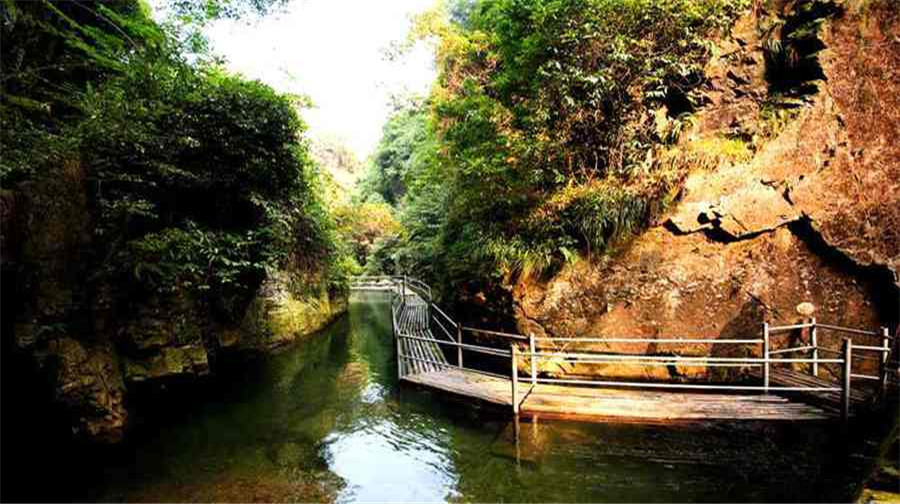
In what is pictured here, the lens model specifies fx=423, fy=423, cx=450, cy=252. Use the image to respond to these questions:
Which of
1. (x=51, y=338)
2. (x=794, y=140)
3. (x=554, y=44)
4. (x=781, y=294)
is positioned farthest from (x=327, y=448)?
(x=794, y=140)

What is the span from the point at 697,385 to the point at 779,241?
3443mm

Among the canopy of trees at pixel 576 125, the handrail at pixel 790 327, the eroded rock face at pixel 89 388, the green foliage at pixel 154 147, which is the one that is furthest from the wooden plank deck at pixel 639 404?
the green foliage at pixel 154 147

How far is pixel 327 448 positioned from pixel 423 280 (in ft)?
52.9

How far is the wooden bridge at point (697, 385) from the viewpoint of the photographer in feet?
21.6

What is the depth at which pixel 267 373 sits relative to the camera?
1148 centimetres

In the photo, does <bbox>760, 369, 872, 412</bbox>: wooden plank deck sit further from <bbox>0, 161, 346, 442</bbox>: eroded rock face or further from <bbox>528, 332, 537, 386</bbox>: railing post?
<bbox>0, 161, 346, 442</bbox>: eroded rock face

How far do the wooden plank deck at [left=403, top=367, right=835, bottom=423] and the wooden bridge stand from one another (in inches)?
0.6

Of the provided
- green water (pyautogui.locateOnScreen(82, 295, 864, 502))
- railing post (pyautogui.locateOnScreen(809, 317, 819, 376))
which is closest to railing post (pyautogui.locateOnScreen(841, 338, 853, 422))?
green water (pyautogui.locateOnScreen(82, 295, 864, 502))

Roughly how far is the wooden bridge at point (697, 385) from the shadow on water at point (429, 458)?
28 centimetres

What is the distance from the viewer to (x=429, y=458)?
659 cm

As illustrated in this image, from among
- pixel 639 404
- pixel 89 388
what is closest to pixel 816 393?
pixel 639 404

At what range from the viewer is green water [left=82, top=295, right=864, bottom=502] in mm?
5430

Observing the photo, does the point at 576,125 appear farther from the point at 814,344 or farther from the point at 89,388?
the point at 89,388

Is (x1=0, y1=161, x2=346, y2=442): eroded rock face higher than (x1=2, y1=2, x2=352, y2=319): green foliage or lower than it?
lower
